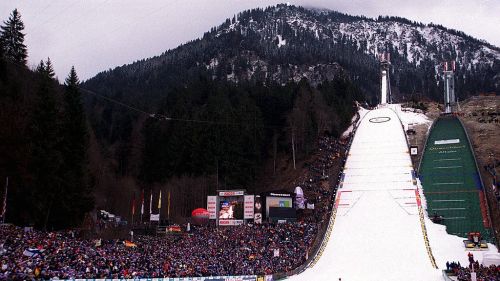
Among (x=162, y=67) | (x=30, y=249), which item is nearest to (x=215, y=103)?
(x=30, y=249)

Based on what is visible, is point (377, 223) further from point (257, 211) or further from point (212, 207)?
point (212, 207)

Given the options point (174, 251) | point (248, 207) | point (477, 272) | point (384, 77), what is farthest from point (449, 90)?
point (174, 251)

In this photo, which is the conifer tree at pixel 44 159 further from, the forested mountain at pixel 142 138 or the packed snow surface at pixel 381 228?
the packed snow surface at pixel 381 228

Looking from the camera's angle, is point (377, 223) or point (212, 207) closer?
point (377, 223)

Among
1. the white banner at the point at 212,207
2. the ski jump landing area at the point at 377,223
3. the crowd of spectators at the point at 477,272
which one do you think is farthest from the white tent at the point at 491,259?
the white banner at the point at 212,207

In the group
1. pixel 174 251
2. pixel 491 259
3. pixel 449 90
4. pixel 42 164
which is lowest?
pixel 174 251

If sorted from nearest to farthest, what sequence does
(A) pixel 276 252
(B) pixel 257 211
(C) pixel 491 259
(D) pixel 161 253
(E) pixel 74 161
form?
1. (C) pixel 491 259
2. (D) pixel 161 253
3. (A) pixel 276 252
4. (E) pixel 74 161
5. (B) pixel 257 211

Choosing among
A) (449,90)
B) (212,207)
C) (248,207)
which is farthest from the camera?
(449,90)
